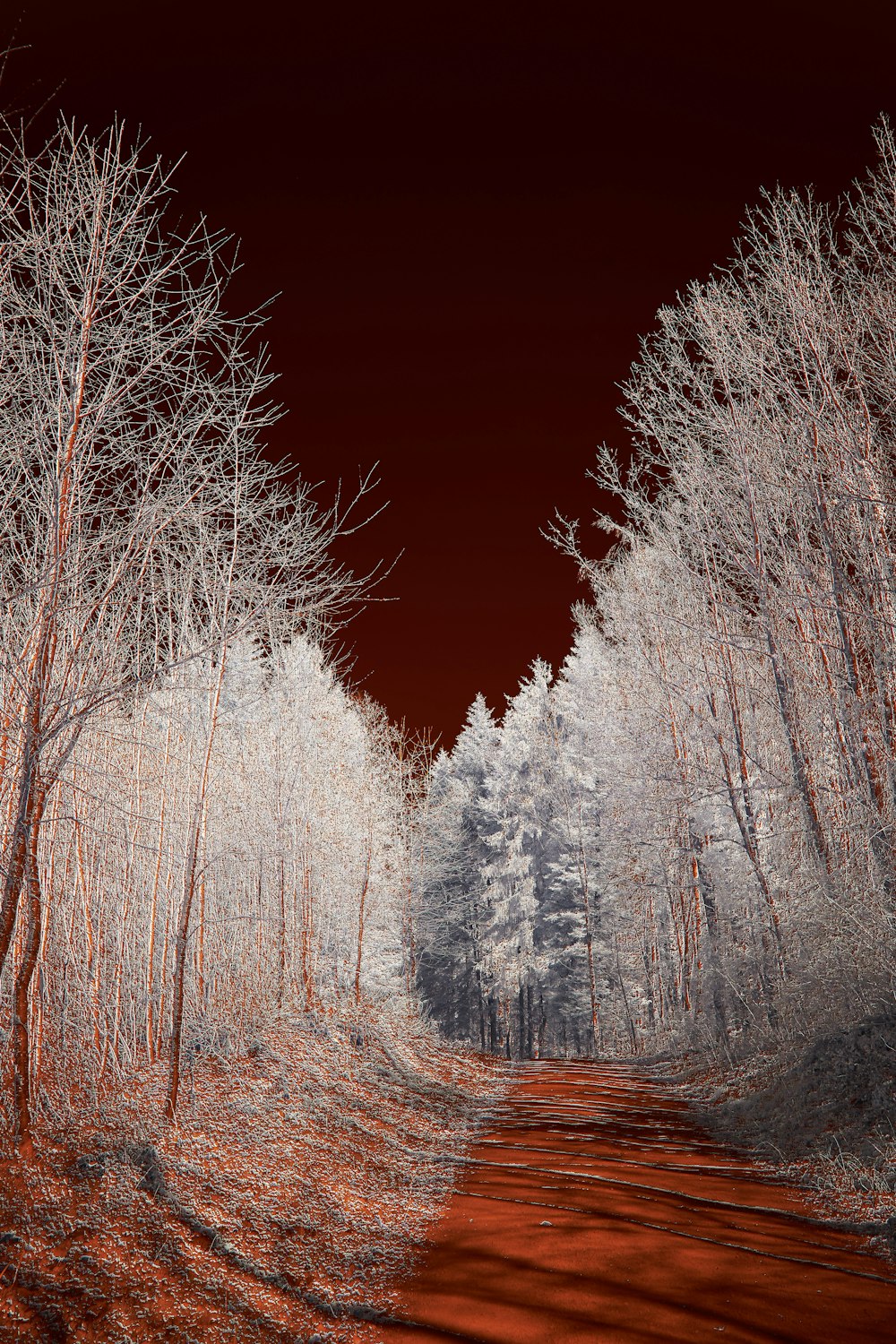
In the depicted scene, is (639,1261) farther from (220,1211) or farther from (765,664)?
(765,664)

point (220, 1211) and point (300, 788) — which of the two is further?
point (300, 788)

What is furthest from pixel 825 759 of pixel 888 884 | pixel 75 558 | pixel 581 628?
pixel 581 628

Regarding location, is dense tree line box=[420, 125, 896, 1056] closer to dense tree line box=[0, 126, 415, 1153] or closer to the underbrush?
the underbrush

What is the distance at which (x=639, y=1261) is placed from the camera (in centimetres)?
544

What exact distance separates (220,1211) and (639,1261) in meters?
3.09

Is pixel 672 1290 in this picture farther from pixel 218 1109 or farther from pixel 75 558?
pixel 75 558

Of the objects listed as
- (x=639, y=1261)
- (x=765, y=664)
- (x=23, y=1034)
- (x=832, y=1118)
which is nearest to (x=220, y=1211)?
(x=23, y=1034)

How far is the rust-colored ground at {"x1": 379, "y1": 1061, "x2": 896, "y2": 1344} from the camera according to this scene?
14.7 feet

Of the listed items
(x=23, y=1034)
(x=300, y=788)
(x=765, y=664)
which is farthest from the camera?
(x=300, y=788)

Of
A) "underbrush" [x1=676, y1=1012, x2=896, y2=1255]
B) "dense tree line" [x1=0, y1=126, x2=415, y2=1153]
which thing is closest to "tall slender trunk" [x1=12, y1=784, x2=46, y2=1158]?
"dense tree line" [x1=0, y1=126, x2=415, y2=1153]

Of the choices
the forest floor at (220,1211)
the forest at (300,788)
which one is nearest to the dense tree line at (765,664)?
the forest at (300,788)

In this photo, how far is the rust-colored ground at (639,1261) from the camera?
4484 mm

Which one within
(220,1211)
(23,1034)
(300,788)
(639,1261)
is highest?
(300,788)

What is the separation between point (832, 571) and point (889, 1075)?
5421mm
